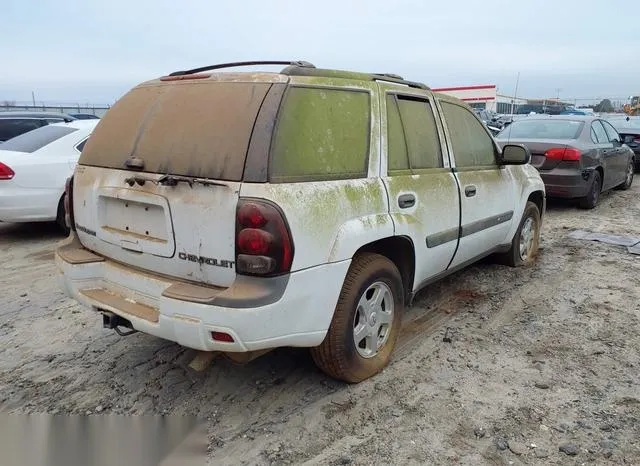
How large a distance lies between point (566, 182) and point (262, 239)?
709cm

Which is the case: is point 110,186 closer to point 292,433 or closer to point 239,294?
point 239,294

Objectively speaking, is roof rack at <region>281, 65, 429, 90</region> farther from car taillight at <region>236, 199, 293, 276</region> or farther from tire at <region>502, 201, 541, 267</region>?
tire at <region>502, 201, 541, 267</region>

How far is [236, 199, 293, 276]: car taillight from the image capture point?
250 centimetres

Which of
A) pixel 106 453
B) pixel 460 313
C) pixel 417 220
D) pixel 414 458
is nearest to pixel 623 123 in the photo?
pixel 460 313

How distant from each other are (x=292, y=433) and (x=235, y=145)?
1.59 m

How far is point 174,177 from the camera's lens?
8.96ft

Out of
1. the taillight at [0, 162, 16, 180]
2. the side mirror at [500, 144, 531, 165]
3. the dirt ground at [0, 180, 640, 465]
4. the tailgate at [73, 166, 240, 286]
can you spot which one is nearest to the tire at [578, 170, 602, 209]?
the dirt ground at [0, 180, 640, 465]

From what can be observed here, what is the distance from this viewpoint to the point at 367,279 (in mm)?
3115

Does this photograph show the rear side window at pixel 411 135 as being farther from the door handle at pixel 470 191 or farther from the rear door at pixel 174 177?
the rear door at pixel 174 177

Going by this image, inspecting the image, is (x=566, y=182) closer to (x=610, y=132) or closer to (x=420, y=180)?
(x=610, y=132)

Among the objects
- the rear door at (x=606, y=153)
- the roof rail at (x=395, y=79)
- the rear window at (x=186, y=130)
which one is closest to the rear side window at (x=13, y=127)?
the rear window at (x=186, y=130)

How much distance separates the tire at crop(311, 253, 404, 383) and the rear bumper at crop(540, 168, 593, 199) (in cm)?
578

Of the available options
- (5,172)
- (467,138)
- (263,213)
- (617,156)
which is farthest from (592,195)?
(5,172)

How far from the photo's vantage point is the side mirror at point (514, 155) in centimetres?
465
